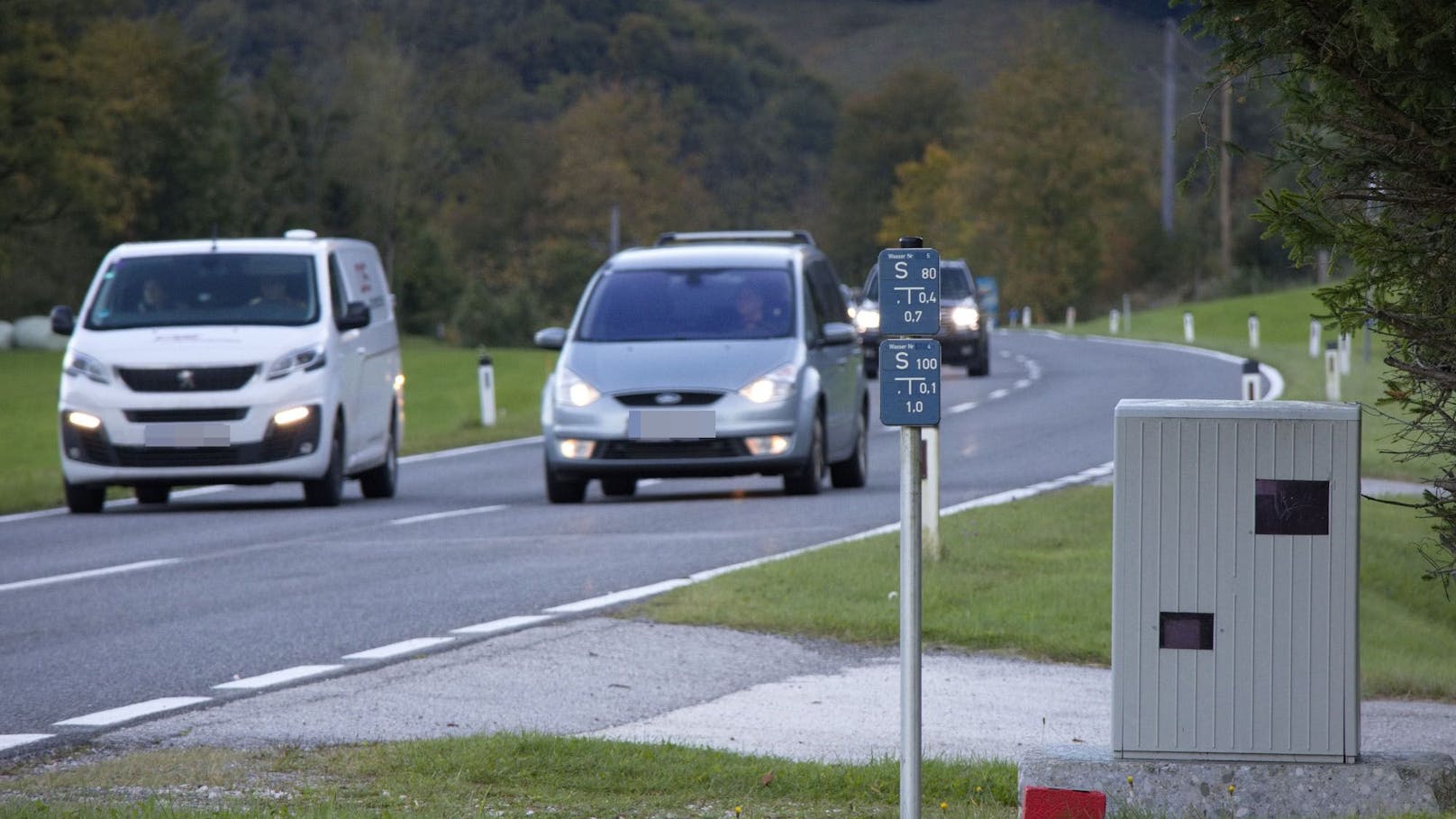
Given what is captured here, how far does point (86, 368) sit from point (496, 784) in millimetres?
10801

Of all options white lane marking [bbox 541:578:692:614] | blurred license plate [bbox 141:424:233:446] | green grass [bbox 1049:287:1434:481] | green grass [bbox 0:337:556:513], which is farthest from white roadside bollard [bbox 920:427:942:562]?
green grass [bbox 0:337:556:513]

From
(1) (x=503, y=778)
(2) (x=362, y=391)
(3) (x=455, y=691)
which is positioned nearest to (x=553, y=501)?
(2) (x=362, y=391)

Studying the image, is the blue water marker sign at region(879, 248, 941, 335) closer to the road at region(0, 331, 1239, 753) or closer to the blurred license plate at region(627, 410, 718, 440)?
the road at region(0, 331, 1239, 753)

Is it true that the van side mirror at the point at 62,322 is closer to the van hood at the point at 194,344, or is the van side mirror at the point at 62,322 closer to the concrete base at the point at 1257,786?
the van hood at the point at 194,344

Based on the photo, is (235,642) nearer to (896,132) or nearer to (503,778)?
(503,778)

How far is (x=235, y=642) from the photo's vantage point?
9.74 metres

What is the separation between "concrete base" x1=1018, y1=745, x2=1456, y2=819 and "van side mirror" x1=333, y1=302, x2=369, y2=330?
1167 cm

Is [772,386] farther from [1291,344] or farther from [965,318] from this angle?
[1291,344]

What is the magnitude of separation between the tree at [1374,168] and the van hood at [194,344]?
11.3m

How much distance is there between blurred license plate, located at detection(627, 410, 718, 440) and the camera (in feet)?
52.2

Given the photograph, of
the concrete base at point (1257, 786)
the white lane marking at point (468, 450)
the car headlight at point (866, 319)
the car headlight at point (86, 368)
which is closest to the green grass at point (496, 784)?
the concrete base at point (1257, 786)

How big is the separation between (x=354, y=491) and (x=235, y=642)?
994 cm

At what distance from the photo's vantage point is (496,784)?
6.35 meters

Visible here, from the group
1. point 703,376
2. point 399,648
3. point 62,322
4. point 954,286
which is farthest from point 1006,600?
point 954,286
